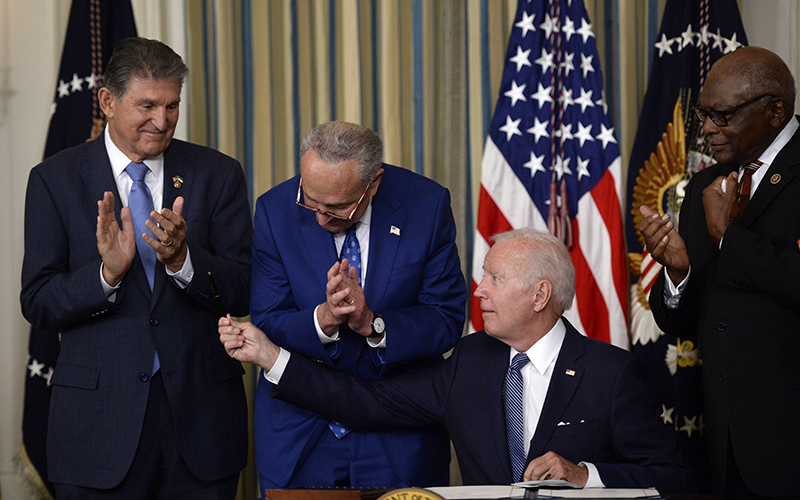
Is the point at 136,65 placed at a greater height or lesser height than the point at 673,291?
greater

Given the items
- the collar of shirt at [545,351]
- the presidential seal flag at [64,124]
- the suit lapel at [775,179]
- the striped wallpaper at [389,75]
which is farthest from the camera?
the striped wallpaper at [389,75]

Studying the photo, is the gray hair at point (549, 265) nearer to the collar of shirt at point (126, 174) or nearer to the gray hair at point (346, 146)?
the gray hair at point (346, 146)

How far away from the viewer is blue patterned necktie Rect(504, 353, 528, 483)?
2393 mm

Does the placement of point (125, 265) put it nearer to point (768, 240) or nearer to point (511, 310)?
point (511, 310)

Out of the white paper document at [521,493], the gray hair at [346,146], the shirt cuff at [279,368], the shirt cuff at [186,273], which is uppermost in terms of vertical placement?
the gray hair at [346,146]

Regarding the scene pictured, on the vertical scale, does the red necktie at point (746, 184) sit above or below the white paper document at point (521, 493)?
above

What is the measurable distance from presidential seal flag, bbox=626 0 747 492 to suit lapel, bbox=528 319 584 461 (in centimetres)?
Answer: 195

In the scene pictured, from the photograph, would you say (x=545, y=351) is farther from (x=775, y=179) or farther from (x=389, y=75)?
(x=389, y=75)

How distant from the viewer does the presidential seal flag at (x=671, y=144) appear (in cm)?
425

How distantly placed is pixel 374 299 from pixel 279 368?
0.40 meters

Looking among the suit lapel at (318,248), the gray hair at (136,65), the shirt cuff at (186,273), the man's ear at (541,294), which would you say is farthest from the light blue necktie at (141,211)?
the man's ear at (541,294)

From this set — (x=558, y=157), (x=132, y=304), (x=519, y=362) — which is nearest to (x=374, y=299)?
(x=519, y=362)

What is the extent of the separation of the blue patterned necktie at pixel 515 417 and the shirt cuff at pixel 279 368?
0.70 metres

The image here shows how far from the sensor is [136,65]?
9.12ft
